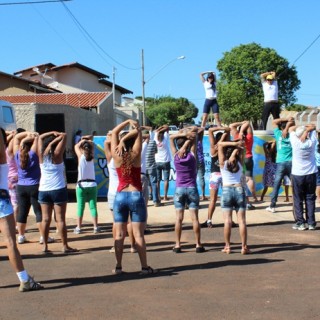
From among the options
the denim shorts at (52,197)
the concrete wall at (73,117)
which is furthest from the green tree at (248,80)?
the denim shorts at (52,197)

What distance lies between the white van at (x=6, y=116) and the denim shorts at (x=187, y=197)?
31.3 ft

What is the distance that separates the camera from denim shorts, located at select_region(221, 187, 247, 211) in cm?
767

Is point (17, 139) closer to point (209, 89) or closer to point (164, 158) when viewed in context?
point (164, 158)

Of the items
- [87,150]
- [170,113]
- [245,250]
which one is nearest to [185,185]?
[245,250]

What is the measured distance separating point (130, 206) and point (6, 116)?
36.5 ft

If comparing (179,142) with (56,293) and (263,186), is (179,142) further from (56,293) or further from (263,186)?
(263,186)

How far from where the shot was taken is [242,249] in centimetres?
773

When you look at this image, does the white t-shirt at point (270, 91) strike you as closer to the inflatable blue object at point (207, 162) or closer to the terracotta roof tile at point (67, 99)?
the inflatable blue object at point (207, 162)

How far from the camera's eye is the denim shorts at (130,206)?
20.9ft

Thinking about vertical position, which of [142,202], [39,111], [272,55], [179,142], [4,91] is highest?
[272,55]

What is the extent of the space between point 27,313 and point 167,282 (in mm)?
1728

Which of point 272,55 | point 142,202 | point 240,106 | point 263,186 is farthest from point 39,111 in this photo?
point 272,55

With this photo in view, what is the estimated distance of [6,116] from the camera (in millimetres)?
16438

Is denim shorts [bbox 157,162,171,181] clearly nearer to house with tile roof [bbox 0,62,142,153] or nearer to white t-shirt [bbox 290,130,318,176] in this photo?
white t-shirt [bbox 290,130,318,176]
